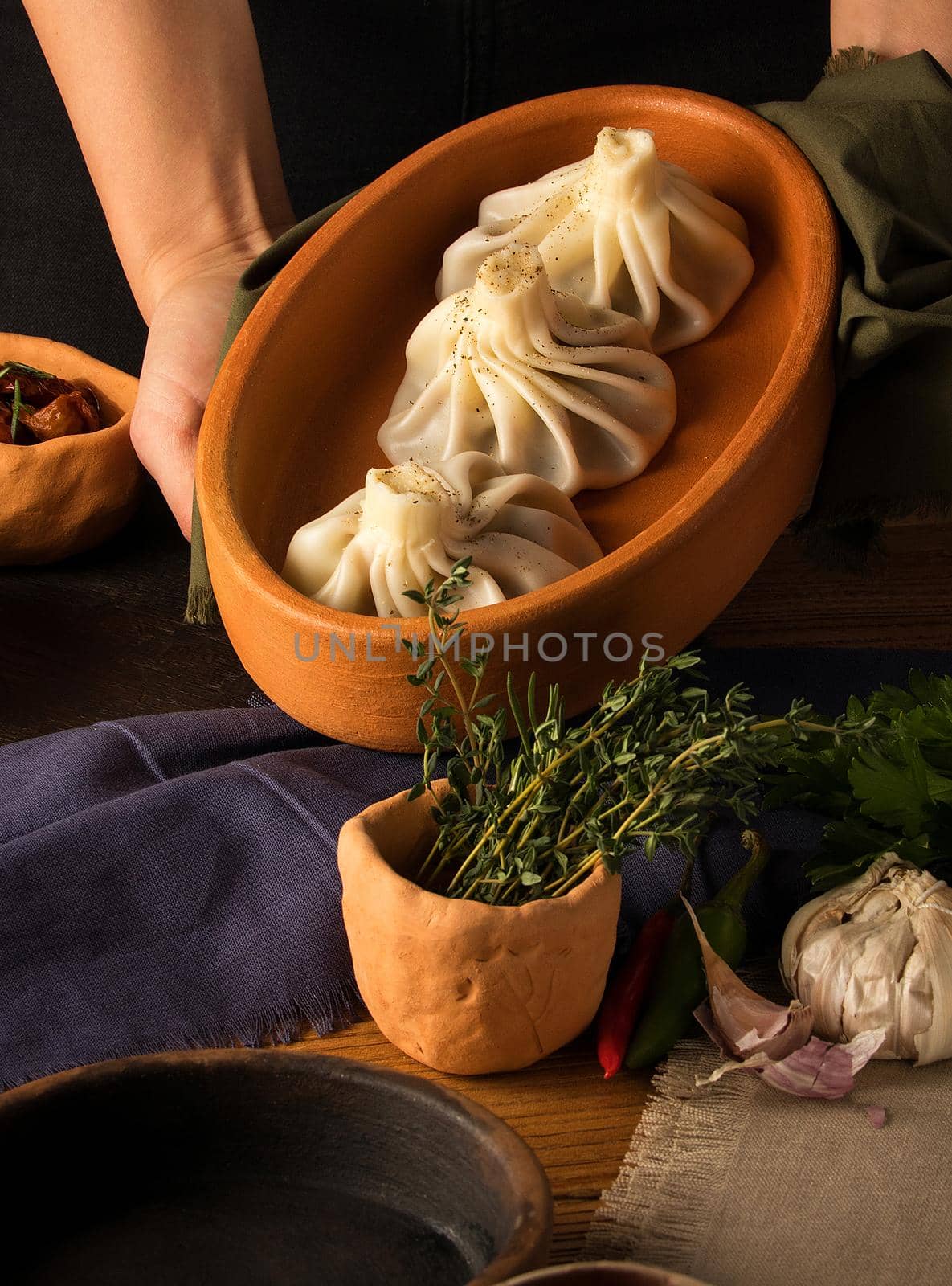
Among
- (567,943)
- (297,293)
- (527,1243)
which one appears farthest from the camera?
(297,293)

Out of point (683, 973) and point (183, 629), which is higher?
point (683, 973)

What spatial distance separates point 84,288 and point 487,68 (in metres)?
0.79

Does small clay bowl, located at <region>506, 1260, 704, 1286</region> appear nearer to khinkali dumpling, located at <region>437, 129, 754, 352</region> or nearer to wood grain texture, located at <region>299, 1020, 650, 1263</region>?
wood grain texture, located at <region>299, 1020, 650, 1263</region>

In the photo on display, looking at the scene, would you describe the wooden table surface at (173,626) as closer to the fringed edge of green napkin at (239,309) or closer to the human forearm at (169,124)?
the fringed edge of green napkin at (239,309)

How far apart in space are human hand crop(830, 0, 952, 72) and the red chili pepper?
3.18 ft

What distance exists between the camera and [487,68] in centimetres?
191

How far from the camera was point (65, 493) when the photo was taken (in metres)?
1.39

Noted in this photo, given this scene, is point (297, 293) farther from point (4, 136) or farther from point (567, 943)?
point (4, 136)

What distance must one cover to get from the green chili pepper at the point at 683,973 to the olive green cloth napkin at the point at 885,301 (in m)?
0.46

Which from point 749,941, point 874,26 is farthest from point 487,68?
point 749,941

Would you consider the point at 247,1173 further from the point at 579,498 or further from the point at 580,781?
the point at 579,498

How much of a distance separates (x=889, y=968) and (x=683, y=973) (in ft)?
0.36

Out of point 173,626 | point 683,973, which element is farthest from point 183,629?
point 683,973

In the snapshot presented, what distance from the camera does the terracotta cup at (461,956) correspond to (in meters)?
0.65
